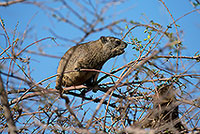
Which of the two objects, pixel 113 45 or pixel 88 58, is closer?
pixel 88 58

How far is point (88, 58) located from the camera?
5.20 metres

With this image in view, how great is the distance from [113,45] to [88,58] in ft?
2.05

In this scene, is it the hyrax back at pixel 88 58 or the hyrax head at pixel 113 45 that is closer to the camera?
the hyrax back at pixel 88 58

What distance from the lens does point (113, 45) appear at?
5.38 m

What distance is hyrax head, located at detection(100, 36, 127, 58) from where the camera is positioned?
524cm

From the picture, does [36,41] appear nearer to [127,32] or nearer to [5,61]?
[5,61]

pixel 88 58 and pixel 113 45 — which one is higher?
pixel 113 45

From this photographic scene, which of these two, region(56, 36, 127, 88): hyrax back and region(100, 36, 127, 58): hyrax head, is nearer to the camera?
region(56, 36, 127, 88): hyrax back

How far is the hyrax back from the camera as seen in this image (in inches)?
197

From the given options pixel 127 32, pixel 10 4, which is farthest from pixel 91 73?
pixel 10 4

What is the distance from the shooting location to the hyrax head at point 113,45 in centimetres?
524

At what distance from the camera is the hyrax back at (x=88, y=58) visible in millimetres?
5002

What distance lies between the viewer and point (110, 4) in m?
2.12

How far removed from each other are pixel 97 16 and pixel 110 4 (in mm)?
231
